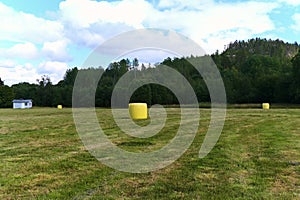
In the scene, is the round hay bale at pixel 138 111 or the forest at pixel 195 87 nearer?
the round hay bale at pixel 138 111

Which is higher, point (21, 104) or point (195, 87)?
point (195, 87)

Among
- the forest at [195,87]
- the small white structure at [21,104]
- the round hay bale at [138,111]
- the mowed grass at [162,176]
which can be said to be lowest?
the mowed grass at [162,176]

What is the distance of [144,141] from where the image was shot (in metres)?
10.7

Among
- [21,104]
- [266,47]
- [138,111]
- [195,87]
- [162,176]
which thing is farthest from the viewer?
[266,47]

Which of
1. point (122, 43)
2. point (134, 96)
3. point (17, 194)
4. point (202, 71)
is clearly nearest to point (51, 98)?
point (134, 96)

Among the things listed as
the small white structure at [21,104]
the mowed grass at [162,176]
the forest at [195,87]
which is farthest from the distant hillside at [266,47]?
the mowed grass at [162,176]

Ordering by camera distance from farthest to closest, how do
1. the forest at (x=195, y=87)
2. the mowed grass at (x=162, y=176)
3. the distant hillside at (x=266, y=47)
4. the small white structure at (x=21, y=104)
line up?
the distant hillside at (x=266, y=47) → the small white structure at (x=21, y=104) → the forest at (x=195, y=87) → the mowed grass at (x=162, y=176)

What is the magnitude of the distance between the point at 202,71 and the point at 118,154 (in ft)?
169

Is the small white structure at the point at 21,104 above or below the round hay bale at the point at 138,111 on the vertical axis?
above

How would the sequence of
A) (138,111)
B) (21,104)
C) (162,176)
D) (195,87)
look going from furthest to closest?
(21,104), (195,87), (138,111), (162,176)

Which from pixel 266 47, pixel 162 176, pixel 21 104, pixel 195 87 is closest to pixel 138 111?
pixel 162 176

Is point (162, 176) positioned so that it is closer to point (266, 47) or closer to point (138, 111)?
point (138, 111)

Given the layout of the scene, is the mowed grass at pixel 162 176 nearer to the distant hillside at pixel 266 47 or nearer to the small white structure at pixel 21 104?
the small white structure at pixel 21 104

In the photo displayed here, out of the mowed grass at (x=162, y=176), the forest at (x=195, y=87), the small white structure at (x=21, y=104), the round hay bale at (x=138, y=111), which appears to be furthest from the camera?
the small white structure at (x=21, y=104)
